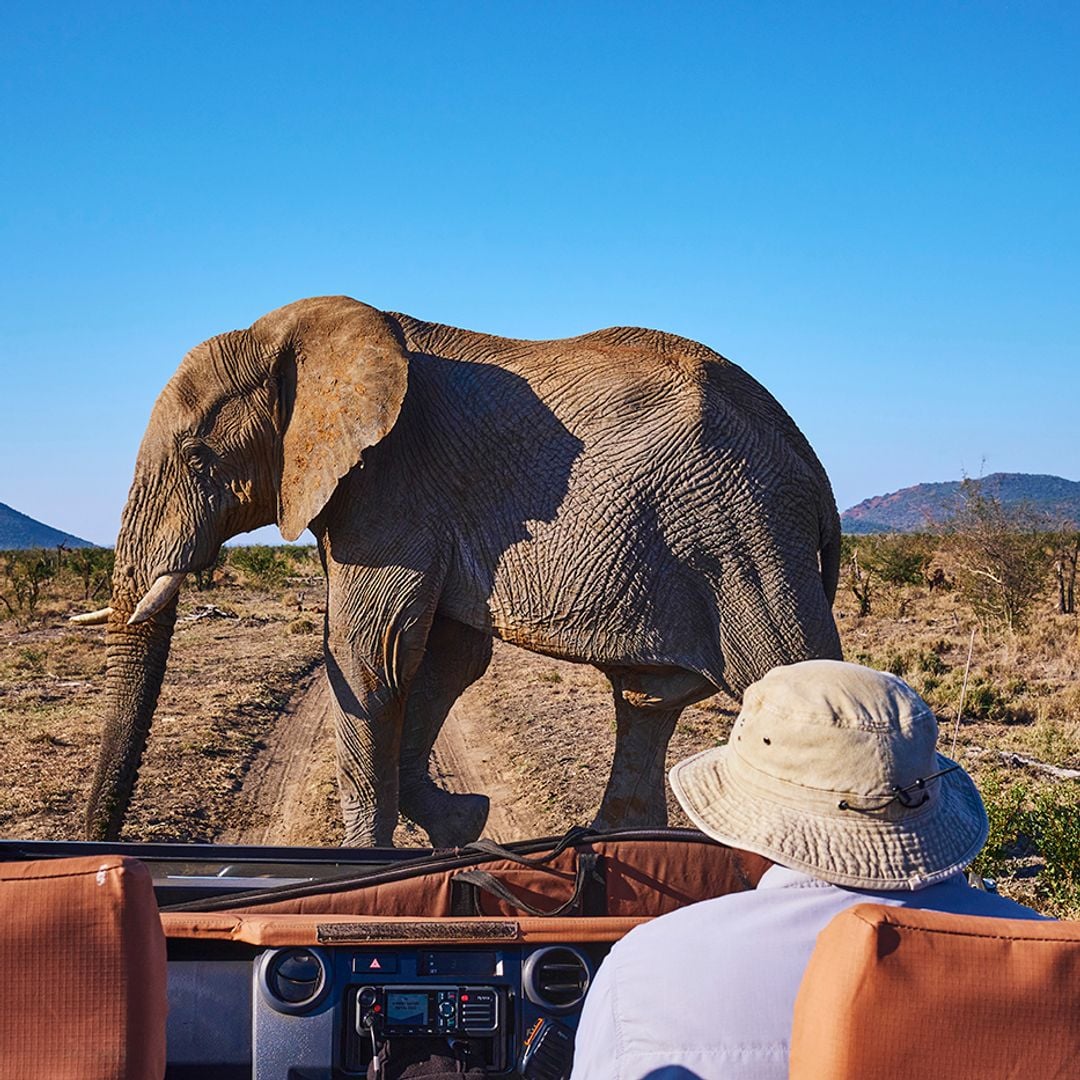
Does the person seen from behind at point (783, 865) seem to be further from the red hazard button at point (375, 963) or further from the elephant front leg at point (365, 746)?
the elephant front leg at point (365, 746)

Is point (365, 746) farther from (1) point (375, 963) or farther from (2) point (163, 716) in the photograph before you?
(2) point (163, 716)

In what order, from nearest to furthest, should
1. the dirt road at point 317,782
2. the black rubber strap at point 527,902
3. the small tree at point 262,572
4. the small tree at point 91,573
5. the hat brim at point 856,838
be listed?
the hat brim at point 856,838 → the black rubber strap at point 527,902 → the dirt road at point 317,782 → the small tree at point 91,573 → the small tree at point 262,572

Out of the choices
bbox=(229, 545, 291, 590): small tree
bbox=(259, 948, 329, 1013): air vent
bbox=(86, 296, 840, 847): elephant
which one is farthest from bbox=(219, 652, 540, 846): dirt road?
bbox=(229, 545, 291, 590): small tree

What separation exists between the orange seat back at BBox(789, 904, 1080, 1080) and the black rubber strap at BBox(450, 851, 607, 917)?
1.24 meters

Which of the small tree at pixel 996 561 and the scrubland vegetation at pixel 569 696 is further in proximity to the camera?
the small tree at pixel 996 561

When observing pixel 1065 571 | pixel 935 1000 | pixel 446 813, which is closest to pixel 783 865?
pixel 935 1000

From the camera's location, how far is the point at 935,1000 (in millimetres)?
1592

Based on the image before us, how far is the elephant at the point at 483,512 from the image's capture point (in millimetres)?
5297

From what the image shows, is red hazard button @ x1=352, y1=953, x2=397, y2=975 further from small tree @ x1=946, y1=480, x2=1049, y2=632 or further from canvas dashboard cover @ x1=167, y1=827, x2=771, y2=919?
small tree @ x1=946, y1=480, x2=1049, y2=632

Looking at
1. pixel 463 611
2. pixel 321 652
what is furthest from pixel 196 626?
pixel 463 611

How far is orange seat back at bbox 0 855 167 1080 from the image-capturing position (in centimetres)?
176

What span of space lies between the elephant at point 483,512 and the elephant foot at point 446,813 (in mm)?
77

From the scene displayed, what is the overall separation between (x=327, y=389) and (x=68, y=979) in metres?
3.98

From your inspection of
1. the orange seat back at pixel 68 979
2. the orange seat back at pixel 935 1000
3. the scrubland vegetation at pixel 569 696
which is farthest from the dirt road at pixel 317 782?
the orange seat back at pixel 935 1000
